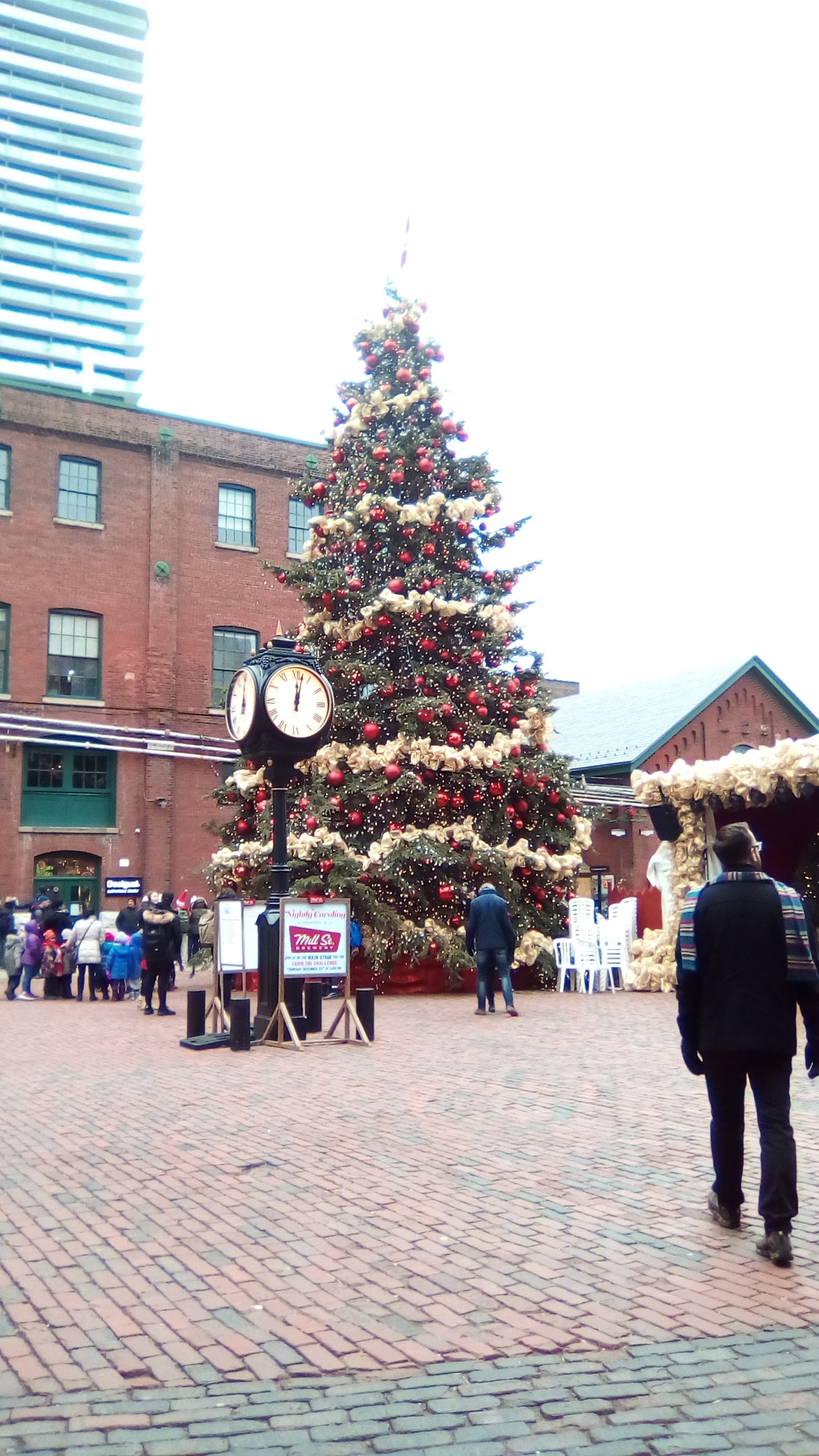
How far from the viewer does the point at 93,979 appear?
18.9m

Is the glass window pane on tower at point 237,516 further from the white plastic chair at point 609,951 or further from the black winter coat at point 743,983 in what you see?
the black winter coat at point 743,983

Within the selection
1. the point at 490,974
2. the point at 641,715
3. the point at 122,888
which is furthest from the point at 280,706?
the point at 641,715

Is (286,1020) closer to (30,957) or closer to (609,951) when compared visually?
(609,951)

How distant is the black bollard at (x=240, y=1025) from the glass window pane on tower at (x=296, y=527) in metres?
23.1

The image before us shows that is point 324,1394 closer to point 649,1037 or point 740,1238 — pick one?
point 740,1238

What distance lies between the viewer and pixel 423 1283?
4555 millimetres

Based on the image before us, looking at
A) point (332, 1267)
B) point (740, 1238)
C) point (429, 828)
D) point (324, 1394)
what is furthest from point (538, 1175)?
point (429, 828)

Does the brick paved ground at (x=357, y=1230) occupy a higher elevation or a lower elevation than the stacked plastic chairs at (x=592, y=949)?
lower

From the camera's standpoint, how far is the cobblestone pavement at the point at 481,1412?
10.8 feet

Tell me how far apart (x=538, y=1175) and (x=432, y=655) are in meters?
12.1

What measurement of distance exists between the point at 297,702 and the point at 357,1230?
24.5 ft

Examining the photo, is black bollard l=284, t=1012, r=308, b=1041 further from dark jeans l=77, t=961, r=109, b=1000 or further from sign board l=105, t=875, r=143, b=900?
sign board l=105, t=875, r=143, b=900

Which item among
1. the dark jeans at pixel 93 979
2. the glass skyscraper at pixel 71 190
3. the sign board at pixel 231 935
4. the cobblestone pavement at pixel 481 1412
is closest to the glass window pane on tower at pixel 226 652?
the dark jeans at pixel 93 979

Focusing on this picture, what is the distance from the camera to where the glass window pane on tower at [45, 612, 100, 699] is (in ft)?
96.5
